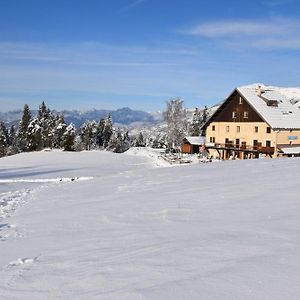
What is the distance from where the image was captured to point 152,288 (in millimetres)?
5762

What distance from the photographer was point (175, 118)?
67438mm

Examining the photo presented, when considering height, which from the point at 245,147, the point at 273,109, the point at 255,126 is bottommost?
the point at 245,147

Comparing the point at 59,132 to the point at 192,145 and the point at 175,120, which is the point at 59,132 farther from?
the point at 192,145

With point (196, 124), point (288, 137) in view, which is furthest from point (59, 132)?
point (288, 137)

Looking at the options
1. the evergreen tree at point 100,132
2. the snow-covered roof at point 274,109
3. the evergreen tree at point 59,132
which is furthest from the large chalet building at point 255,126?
the evergreen tree at point 100,132

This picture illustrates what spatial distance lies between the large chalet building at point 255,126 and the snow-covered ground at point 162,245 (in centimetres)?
3705

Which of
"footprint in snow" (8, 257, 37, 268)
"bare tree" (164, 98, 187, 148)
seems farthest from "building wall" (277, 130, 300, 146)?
"footprint in snow" (8, 257, 37, 268)

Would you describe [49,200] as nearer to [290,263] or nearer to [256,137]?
[290,263]

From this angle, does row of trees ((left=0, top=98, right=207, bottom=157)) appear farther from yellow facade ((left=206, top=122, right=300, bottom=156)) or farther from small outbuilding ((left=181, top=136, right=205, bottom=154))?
yellow facade ((left=206, top=122, right=300, bottom=156))

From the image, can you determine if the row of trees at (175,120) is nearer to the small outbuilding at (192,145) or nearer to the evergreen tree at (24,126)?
the small outbuilding at (192,145)

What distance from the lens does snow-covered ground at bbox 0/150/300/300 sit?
582 cm

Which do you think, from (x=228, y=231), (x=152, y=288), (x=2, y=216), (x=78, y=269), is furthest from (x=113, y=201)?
(x=152, y=288)

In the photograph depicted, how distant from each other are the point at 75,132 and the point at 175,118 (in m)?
31.9

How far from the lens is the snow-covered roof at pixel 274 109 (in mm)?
52062
